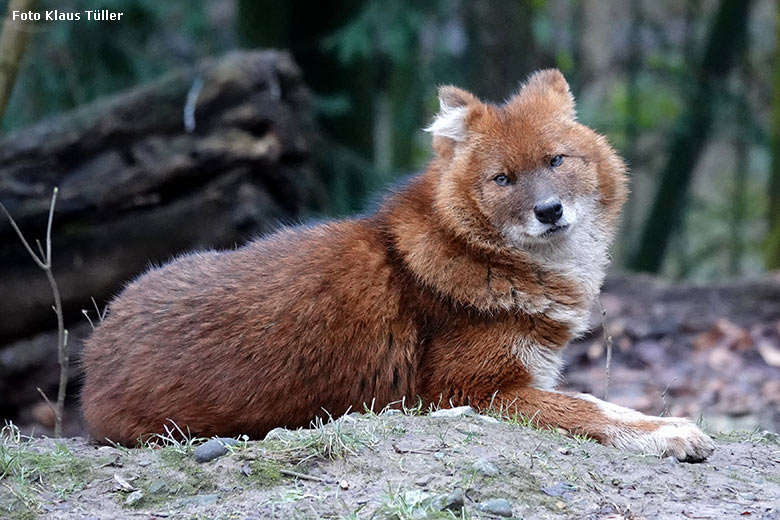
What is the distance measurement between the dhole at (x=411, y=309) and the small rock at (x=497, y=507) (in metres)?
1.21

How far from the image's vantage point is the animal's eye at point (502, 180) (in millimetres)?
5414

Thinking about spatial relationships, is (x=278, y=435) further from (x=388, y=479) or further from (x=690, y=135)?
(x=690, y=135)

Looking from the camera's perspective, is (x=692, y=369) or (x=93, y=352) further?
(x=692, y=369)

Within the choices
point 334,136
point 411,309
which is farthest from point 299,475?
point 334,136

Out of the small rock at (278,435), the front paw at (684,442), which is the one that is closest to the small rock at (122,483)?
the small rock at (278,435)

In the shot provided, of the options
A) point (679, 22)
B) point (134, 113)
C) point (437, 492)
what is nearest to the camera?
point (437, 492)

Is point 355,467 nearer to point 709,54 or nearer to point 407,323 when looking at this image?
point 407,323

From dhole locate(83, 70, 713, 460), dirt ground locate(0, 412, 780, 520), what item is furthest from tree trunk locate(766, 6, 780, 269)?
dirt ground locate(0, 412, 780, 520)

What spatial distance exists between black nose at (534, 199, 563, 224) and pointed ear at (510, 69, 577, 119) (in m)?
0.81

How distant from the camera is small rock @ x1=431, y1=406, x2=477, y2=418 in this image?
4.69 metres

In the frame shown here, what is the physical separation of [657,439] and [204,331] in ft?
7.77

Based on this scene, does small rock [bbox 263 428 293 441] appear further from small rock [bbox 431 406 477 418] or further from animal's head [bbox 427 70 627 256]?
animal's head [bbox 427 70 627 256]

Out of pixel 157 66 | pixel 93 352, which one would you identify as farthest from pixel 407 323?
pixel 157 66

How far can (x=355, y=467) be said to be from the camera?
412 cm
